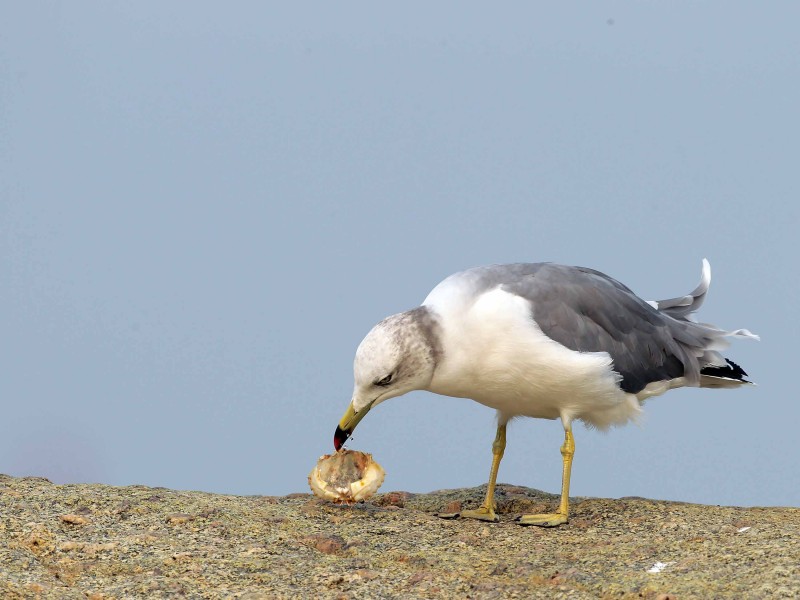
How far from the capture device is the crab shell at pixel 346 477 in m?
7.83

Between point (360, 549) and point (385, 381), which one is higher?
point (385, 381)

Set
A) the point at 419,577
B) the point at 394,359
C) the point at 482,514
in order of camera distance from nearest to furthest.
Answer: the point at 419,577 → the point at 394,359 → the point at 482,514

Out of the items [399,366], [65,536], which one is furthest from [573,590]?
[65,536]

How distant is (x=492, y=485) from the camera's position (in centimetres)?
833

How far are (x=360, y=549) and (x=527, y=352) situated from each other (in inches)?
65.7

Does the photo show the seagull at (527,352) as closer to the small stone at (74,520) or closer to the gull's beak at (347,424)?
the gull's beak at (347,424)

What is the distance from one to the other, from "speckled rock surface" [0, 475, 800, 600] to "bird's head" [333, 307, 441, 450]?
82 cm

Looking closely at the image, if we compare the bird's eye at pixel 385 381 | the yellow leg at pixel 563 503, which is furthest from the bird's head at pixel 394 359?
the yellow leg at pixel 563 503

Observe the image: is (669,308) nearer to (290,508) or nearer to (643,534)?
(643,534)

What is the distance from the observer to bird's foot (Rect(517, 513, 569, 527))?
7746 mm

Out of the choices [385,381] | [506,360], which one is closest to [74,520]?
[385,381]

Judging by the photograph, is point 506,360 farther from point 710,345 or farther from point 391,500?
point 710,345

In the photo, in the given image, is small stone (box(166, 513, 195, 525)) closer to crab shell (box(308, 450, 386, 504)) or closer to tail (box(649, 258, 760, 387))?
crab shell (box(308, 450, 386, 504))

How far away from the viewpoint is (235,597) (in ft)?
19.7
